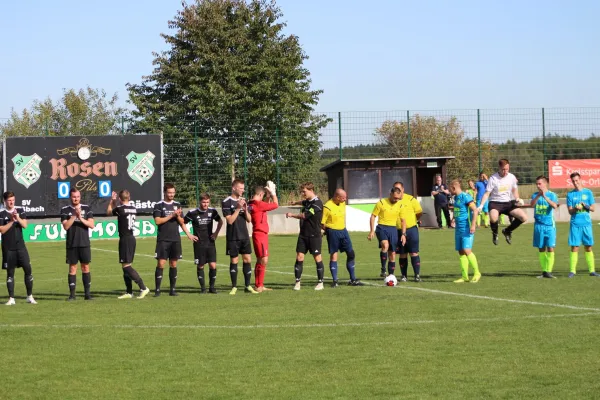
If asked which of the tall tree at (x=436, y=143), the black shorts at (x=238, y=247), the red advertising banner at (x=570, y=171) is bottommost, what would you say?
the black shorts at (x=238, y=247)

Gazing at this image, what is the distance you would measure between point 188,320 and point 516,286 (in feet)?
21.4

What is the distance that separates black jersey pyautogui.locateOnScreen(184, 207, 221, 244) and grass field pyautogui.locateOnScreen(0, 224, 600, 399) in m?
1.12

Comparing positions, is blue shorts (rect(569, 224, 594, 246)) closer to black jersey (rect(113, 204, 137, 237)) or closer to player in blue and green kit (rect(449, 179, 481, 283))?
player in blue and green kit (rect(449, 179, 481, 283))

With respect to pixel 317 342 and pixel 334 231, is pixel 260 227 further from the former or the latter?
pixel 317 342

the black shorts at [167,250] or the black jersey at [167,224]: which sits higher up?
the black jersey at [167,224]

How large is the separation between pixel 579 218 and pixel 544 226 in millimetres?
816

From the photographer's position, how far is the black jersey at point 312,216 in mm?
18062

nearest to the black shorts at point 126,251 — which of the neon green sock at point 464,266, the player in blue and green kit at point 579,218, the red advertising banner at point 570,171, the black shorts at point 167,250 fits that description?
the black shorts at point 167,250

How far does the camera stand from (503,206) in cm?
2164

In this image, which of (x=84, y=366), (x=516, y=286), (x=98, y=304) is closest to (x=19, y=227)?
(x=98, y=304)

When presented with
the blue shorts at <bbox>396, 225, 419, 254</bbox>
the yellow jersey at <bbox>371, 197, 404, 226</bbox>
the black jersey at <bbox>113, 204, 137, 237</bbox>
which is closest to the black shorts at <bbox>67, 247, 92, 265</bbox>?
the black jersey at <bbox>113, 204, 137, 237</bbox>

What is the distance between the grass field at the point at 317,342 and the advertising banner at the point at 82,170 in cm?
1948

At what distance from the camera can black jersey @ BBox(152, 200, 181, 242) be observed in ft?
57.9

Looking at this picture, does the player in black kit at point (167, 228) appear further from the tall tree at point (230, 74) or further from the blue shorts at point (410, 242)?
the tall tree at point (230, 74)
